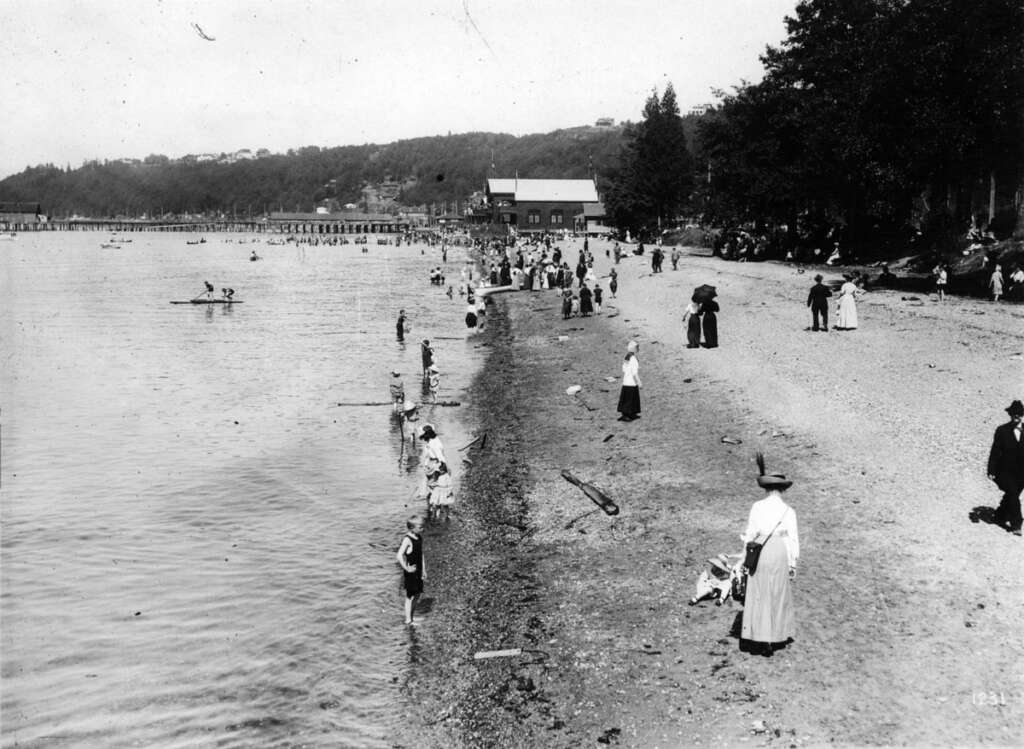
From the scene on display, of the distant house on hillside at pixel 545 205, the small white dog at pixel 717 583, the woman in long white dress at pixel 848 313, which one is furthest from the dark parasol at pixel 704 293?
the distant house on hillside at pixel 545 205

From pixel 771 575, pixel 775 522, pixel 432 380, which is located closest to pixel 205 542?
pixel 771 575

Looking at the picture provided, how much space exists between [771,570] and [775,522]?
0.46 m

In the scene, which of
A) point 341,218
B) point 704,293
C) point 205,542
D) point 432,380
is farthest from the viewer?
point 341,218

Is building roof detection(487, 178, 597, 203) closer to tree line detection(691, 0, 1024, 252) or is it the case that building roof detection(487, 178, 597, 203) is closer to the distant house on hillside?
the distant house on hillside

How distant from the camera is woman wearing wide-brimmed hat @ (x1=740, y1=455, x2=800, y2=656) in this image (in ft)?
23.9

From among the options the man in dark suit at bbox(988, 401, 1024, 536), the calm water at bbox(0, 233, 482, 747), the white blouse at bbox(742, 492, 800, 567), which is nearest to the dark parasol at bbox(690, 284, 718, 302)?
the calm water at bbox(0, 233, 482, 747)

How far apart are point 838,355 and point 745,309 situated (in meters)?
9.78

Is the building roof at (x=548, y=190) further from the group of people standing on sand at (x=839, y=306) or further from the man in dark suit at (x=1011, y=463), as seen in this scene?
the man in dark suit at (x=1011, y=463)

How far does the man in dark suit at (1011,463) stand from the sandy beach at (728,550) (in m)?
0.36

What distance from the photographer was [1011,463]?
31.7 ft

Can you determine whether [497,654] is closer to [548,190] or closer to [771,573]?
[771,573]

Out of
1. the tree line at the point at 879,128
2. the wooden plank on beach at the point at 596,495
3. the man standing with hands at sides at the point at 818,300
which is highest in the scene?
the tree line at the point at 879,128

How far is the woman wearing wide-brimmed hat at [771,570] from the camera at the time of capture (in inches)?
287

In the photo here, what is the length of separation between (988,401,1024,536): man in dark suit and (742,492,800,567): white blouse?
3985 mm
